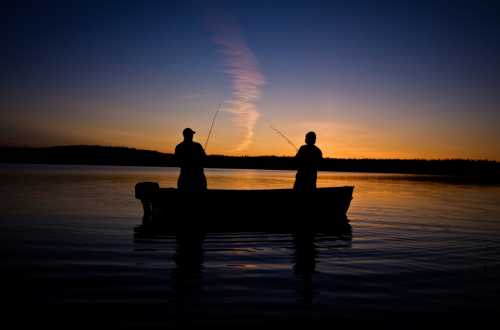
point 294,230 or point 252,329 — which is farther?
point 294,230

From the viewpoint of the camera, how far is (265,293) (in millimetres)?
5418

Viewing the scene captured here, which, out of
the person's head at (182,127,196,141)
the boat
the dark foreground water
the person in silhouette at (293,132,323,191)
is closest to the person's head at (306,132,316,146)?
the person in silhouette at (293,132,323,191)

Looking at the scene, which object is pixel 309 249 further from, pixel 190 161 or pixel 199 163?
pixel 190 161

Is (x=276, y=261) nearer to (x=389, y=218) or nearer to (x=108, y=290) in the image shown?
(x=108, y=290)

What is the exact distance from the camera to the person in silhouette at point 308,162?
12.3 m

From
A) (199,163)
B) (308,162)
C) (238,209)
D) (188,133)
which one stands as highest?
(188,133)

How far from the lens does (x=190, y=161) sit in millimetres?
11883

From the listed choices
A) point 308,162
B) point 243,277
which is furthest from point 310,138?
point 243,277

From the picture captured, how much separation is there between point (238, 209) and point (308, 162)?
106 inches

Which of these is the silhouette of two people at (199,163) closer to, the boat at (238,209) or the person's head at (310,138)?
the person's head at (310,138)

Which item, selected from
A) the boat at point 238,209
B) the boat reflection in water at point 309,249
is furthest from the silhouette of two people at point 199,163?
the boat reflection in water at point 309,249

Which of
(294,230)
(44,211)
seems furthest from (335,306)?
(44,211)

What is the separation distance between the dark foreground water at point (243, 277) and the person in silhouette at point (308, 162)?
7.27ft

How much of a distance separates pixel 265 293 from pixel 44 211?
12545 mm
